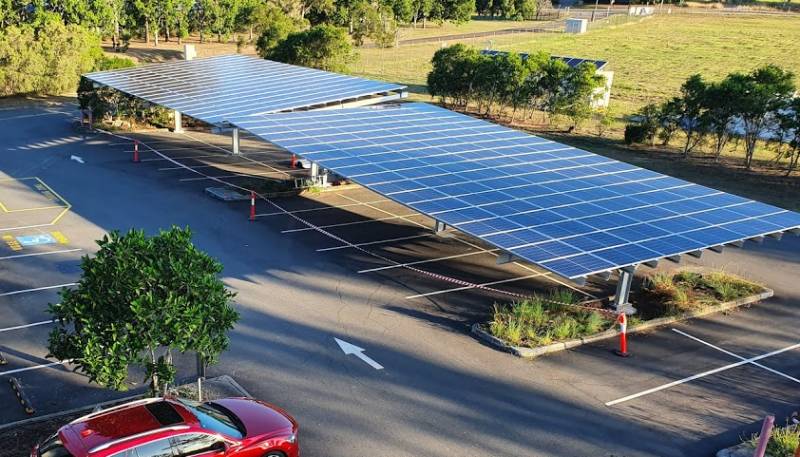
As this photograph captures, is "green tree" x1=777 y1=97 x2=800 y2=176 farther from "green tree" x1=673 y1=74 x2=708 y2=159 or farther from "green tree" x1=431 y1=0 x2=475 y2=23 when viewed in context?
"green tree" x1=431 y1=0 x2=475 y2=23

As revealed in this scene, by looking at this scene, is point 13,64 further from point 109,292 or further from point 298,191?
point 109,292

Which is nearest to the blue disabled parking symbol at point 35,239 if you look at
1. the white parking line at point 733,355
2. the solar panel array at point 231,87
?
the solar panel array at point 231,87

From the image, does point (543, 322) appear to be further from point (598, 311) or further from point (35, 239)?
point (35, 239)

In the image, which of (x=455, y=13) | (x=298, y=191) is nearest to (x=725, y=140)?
(x=298, y=191)

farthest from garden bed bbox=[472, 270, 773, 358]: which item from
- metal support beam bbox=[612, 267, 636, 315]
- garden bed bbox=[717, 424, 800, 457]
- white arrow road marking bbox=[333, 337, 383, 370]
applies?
garden bed bbox=[717, 424, 800, 457]

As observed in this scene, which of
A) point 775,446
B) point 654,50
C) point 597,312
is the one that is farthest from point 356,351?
point 654,50
